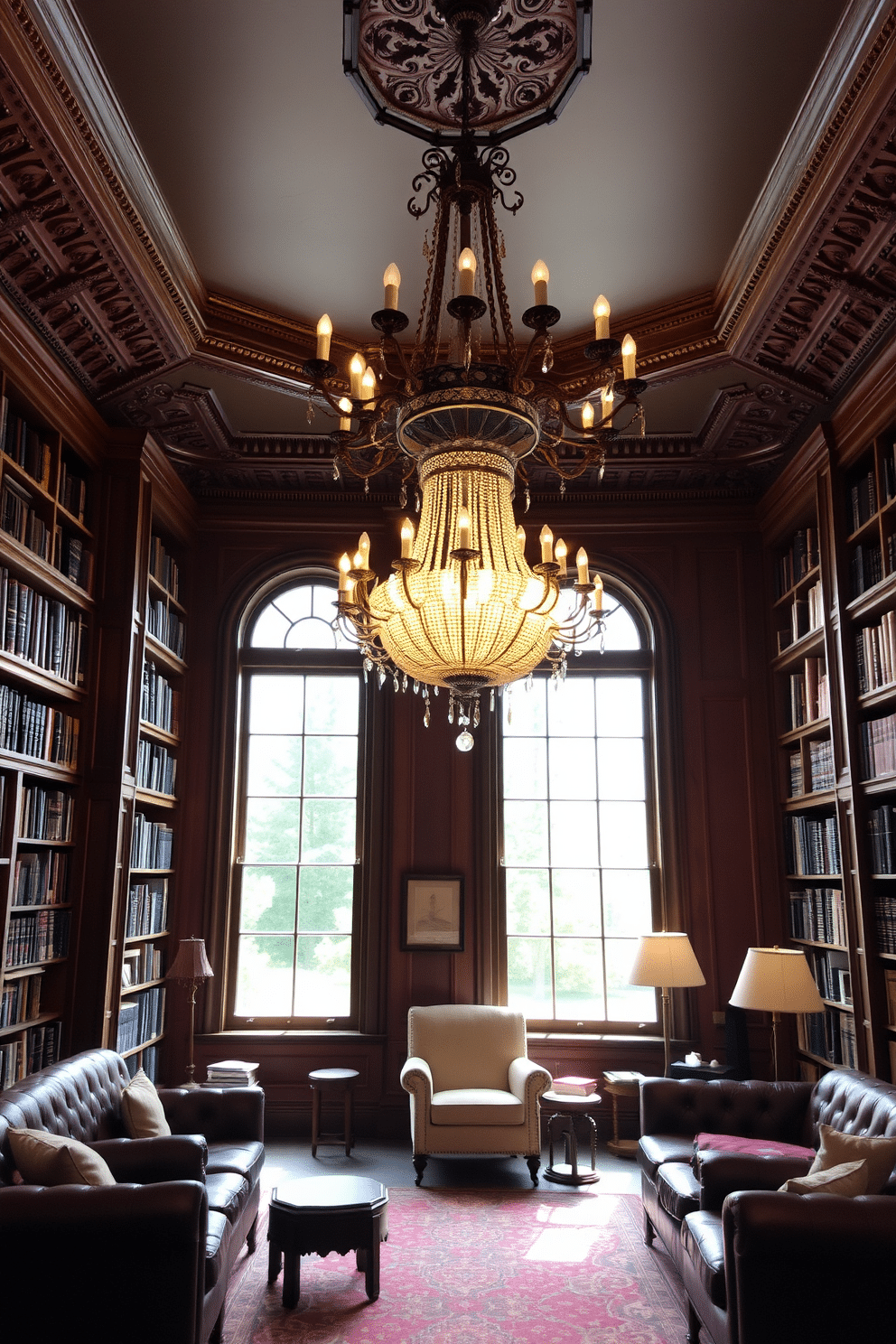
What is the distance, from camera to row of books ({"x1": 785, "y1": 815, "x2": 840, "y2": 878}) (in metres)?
5.69

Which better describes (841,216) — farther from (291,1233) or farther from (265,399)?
(291,1233)

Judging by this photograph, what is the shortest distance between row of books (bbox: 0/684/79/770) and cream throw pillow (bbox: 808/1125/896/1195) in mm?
3637

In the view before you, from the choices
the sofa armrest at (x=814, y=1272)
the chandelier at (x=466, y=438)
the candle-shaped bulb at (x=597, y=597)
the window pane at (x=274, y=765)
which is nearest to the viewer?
the sofa armrest at (x=814, y=1272)

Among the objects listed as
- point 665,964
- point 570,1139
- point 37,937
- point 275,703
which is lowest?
point 570,1139

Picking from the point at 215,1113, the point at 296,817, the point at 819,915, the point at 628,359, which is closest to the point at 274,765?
the point at 296,817

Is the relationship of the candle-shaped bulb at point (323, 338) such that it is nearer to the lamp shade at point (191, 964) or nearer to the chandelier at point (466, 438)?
the chandelier at point (466, 438)

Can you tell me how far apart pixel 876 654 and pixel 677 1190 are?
2.77 metres

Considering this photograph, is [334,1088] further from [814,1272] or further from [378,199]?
[378,199]

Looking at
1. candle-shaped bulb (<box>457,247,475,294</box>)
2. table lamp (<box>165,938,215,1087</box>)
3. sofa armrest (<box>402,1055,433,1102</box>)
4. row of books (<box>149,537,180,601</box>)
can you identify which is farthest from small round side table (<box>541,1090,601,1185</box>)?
candle-shaped bulb (<box>457,247,475,294</box>)

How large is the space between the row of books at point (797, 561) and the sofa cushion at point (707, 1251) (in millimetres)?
3829

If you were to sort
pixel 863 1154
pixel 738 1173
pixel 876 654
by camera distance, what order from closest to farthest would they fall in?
pixel 863 1154, pixel 738 1173, pixel 876 654

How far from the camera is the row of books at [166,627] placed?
627cm

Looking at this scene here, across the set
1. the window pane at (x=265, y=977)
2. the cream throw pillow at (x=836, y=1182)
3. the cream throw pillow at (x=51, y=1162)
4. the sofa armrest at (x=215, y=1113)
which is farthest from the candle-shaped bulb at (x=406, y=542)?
the window pane at (x=265, y=977)

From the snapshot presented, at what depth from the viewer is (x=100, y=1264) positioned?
2.91 m
